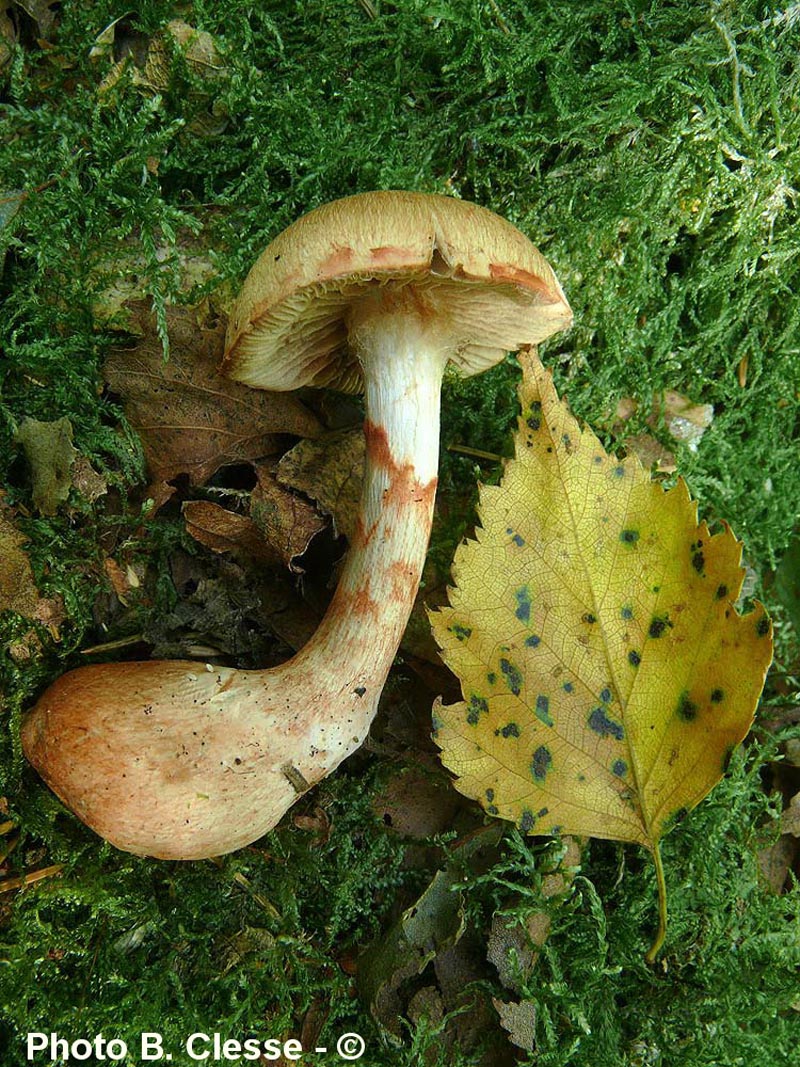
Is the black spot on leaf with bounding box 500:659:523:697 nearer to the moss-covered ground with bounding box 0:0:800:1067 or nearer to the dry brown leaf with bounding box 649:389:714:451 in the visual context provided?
the moss-covered ground with bounding box 0:0:800:1067

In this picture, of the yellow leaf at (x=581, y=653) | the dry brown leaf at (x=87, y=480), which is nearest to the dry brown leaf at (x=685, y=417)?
the yellow leaf at (x=581, y=653)

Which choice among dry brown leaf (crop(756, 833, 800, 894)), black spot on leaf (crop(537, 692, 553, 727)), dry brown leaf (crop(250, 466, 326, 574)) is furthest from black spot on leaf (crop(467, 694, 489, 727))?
dry brown leaf (crop(756, 833, 800, 894))

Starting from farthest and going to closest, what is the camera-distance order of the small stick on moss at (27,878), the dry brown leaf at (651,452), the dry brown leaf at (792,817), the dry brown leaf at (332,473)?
→ the dry brown leaf at (651,452)
the dry brown leaf at (792,817)
the dry brown leaf at (332,473)
the small stick on moss at (27,878)

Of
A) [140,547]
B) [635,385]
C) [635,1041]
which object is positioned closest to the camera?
[635,1041]

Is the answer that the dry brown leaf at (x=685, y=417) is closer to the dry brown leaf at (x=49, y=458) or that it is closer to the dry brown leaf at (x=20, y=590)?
the dry brown leaf at (x=49, y=458)

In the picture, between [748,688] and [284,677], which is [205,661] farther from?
[748,688]

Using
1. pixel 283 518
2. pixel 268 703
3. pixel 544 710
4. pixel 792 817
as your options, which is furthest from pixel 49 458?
pixel 792 817

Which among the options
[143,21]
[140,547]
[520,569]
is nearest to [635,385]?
[520,569]
